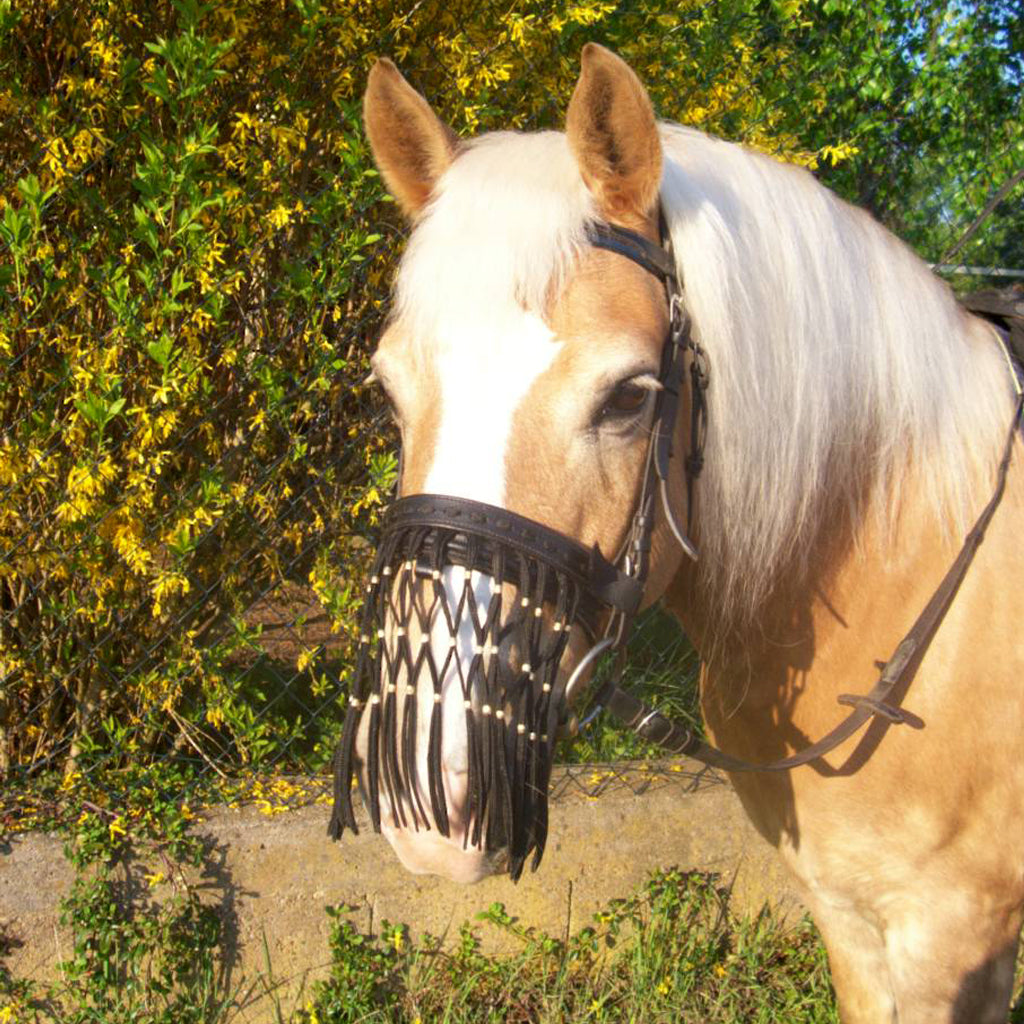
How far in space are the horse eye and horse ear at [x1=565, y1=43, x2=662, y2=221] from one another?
0.32 m

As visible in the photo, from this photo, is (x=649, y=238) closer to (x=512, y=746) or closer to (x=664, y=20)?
(x=512, y=746)

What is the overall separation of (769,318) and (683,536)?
440 millimetres

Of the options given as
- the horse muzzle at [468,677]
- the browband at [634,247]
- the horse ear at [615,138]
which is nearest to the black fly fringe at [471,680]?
the horse muzzle at [468,677]

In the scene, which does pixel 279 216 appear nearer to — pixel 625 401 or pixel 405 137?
pixel 405 137

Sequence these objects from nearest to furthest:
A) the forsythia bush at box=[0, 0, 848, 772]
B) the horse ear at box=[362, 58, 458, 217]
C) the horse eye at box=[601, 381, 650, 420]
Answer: the horse eye at box=[601, 381, 650, 420]
the horse ear at box=[362, 58, 458, 217]
the forsythia bush at box=[0, 0, 848, 772]

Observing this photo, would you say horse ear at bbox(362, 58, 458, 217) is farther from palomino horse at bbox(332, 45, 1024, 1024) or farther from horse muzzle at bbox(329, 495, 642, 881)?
horse muzzle at bbox(329, 495, 642, 881)

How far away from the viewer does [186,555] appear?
2854mm

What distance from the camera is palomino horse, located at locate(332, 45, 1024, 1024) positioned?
4.78 feet

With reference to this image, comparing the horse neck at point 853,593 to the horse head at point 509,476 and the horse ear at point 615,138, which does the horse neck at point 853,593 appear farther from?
the horse ear at point 615,138

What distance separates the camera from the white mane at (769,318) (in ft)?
5.26

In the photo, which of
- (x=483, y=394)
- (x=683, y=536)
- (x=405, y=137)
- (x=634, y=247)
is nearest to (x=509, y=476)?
(x=483, y=394)

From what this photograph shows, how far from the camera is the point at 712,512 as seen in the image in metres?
1.79

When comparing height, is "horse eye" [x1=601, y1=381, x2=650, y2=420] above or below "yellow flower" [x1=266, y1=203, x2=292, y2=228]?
below

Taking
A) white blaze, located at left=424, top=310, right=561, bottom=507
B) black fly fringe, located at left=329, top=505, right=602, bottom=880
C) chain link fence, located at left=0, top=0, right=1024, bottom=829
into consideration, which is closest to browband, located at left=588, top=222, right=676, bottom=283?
white blaze, located at left=424, top=310, right=561, bottom=507
